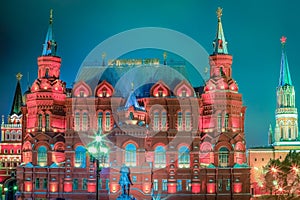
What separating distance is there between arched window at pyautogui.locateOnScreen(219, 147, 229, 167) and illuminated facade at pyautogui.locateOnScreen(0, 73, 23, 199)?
3540 cm

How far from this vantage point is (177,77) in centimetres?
9412

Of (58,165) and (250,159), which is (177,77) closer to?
(58,165)

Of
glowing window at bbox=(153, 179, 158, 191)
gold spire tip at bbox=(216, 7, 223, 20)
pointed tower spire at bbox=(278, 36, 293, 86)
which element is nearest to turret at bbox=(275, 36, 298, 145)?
pointed tower spire at bbox=(278, 36, 293, 86)

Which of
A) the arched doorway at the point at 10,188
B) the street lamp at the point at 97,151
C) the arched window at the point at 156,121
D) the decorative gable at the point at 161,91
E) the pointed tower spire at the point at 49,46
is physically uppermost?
the pointed tower spire at the point at 49,46

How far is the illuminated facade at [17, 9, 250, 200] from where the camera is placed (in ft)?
289

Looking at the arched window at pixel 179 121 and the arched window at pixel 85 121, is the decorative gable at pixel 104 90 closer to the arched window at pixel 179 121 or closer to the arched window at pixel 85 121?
the arched window at pixel 85 121

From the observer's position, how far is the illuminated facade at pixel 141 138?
8806cm

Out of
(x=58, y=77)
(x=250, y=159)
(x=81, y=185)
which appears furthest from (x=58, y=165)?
(x=250, y=159)

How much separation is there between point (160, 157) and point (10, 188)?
32101 millimetres

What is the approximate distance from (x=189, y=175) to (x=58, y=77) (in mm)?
22533

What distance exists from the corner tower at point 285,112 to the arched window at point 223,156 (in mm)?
40053

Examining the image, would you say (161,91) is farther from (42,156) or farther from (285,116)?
(285,116)

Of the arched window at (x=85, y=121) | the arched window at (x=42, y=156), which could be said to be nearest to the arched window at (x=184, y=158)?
the arched window at (x=85, y=121)

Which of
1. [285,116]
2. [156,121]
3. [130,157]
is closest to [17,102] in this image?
[156,121]
